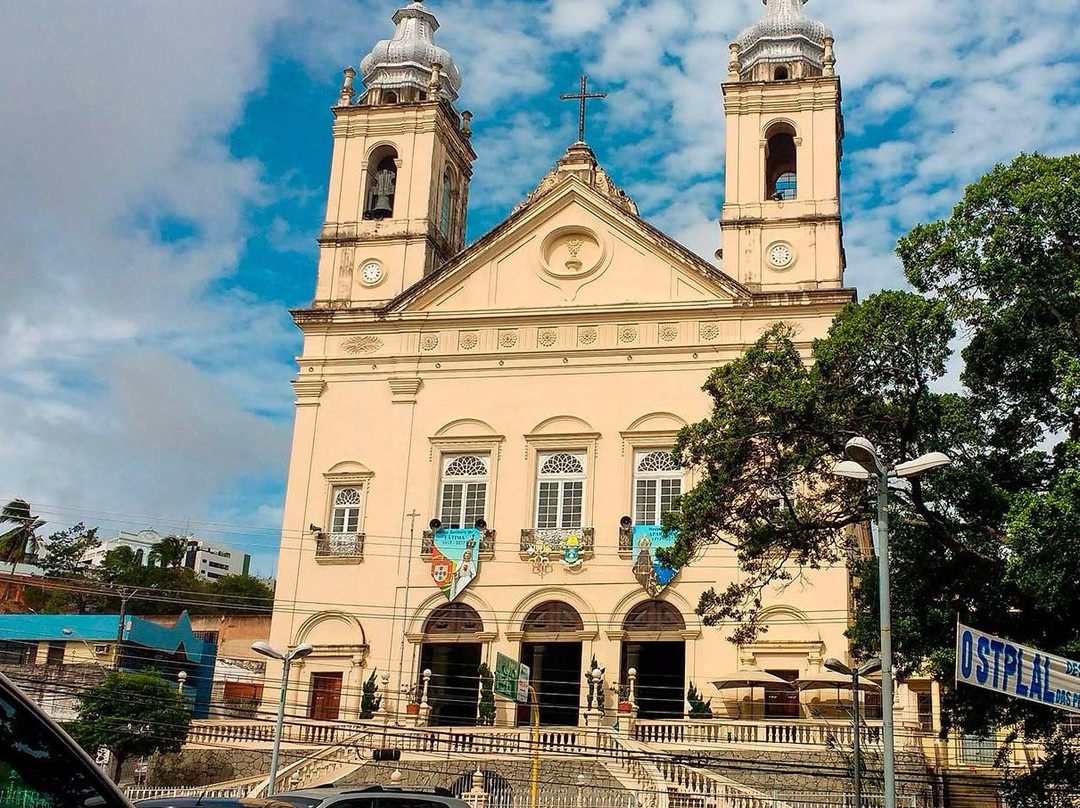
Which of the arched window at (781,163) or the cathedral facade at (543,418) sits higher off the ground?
the arched window at (781,163)

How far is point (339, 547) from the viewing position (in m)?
31.6

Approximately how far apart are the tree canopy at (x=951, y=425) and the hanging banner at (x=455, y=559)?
494 inches

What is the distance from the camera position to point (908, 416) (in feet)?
56.3

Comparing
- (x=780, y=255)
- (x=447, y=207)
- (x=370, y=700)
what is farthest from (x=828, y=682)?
(x=447, y=207)

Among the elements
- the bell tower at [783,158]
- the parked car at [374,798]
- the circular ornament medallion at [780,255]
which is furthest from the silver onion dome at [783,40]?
the parked car at [374,798]

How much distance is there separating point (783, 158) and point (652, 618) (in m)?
14.0

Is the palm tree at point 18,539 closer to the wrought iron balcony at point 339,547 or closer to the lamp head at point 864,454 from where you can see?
the wrought iron balcony at point 339,547

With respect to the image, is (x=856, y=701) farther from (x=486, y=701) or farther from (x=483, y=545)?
(x=483, y=545)

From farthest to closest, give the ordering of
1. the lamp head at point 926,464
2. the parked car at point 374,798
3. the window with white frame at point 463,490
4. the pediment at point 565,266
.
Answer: the pediment at point 565,266
the window with white frame at point 463,490
the lamp head at point 926,464
the parked car at point 374,798

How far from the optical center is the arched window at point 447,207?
121ft

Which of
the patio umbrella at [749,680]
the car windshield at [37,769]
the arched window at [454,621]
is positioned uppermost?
the arched window at [454,621]

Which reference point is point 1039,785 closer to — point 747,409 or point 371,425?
point 747,409

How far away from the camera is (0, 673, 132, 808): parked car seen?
328cm

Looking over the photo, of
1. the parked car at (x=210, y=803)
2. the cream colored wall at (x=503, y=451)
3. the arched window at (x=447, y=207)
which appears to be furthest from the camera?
the arched window at (x=447, y=207)
